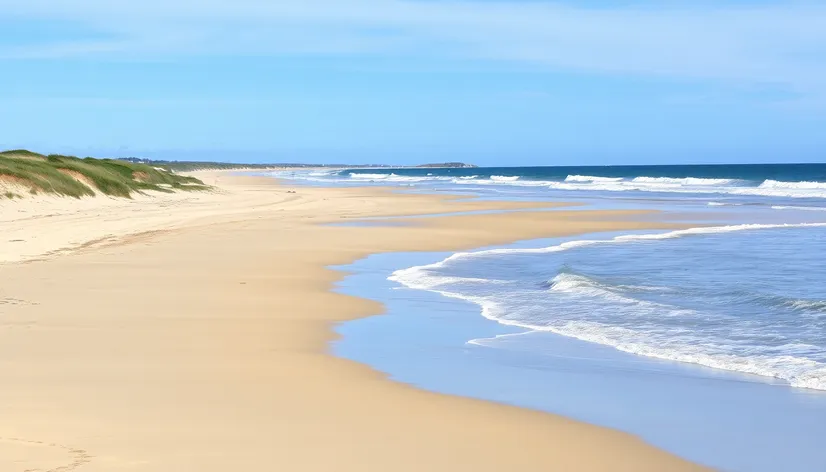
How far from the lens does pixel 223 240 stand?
21.8 m

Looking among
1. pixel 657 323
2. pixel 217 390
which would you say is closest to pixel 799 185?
pixel 657 323

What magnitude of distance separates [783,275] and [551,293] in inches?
159

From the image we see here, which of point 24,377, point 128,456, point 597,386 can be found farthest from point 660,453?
point 24,377

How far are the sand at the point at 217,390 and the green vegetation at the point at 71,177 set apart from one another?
58.1 feet

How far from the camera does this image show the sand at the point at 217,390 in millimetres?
5680

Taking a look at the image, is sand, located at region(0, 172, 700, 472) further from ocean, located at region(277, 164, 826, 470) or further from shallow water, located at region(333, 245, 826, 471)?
ocean, located at region(277, 164, 826, 470)

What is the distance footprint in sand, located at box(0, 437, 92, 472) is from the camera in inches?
206

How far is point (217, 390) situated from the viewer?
24.2 feet

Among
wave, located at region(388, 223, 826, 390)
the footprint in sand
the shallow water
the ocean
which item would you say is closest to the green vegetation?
the ocean

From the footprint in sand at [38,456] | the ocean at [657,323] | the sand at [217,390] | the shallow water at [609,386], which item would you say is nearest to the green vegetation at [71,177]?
the sand at [217,390]

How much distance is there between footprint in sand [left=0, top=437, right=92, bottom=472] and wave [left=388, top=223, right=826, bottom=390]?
18.5 ft

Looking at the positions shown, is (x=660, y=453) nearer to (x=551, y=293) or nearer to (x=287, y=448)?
(x=287, y=448)

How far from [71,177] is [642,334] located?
3247 centimetres

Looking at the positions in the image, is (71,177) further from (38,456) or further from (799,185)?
(799,185)
